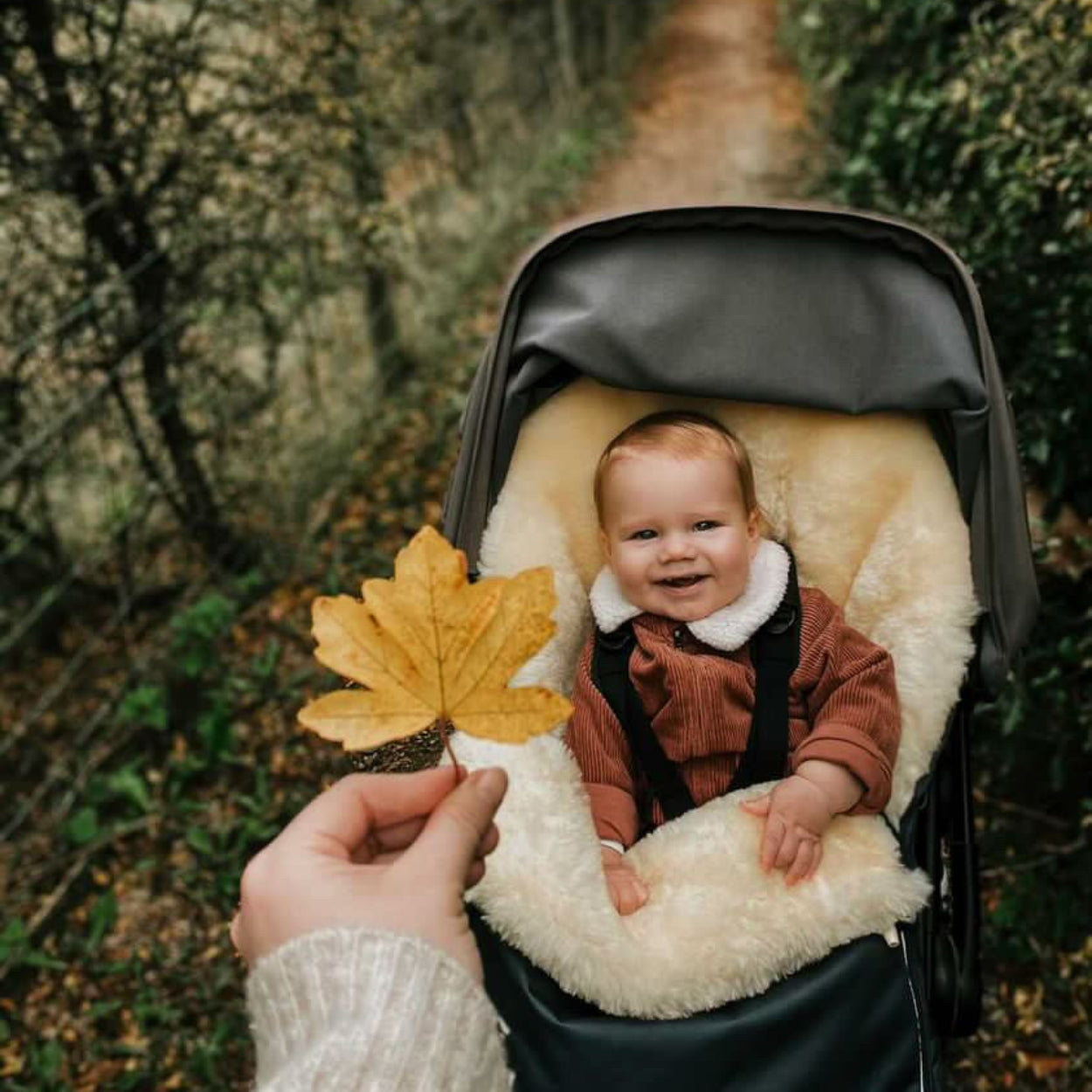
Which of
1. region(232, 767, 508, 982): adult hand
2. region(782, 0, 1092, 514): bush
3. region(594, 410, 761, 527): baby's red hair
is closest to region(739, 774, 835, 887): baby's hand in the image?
region(594, 410, 761, 527): baby's red hair

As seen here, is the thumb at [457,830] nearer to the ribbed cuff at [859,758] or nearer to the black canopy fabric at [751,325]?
the ribbed cuff at [859,758]

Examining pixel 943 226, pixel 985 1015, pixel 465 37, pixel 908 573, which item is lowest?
pixel 985 1015

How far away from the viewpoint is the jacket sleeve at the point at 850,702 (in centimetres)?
186

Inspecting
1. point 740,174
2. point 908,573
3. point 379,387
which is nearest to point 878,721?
point 908,573

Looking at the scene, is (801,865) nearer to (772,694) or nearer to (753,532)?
(772,694)

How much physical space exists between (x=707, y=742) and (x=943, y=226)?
245cm

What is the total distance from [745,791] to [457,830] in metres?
0.99

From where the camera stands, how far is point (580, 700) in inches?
84.7

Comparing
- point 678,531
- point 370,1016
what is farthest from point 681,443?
point 370,1016

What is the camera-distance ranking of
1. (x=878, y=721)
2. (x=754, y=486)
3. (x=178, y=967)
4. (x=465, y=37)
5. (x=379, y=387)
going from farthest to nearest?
(x=465, y=37) → (x=379, y=387) → (x=178, y=967) → (x=754, y=486) → (x=878, y=721)

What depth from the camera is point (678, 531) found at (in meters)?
2.08

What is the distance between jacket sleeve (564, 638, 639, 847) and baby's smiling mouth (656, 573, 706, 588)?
26 centimetres

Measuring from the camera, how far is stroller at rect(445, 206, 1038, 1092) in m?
1.65

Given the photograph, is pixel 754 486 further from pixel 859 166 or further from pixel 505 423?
pixel 859 166
